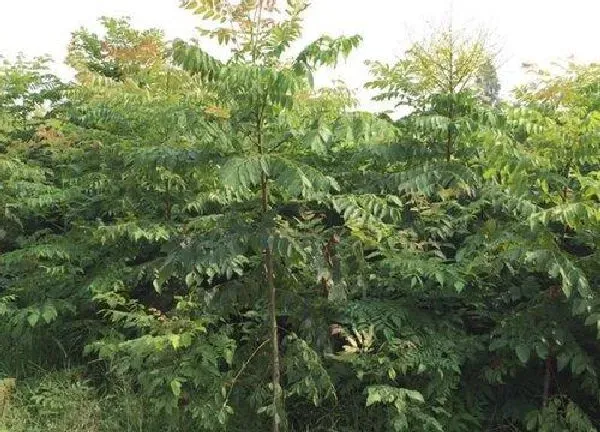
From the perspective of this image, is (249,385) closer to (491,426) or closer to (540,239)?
(491,426)

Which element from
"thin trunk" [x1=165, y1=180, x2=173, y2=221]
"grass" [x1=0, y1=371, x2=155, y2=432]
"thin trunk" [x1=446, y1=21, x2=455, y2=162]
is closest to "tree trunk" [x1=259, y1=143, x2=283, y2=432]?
"grass" [x1=0, y1=371, x2=155, y2=432]

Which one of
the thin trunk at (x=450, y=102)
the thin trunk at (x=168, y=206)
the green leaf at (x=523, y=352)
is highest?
the thin trunk at (x=450, y=102)

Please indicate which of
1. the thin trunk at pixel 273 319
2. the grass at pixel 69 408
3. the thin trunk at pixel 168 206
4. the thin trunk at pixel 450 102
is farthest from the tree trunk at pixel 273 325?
the thin trunk at pixel 168 206

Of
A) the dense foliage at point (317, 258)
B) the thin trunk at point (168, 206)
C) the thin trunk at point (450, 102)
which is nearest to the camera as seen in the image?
the dense foliage at point (317, 258)

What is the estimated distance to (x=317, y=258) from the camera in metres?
4.05

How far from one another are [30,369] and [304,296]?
3053 millimetres

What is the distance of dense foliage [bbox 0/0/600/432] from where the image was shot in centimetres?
413

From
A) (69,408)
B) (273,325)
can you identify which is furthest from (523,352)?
(69,408)

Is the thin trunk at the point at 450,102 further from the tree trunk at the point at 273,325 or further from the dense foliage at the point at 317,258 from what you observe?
the tree trunk at the point at 273,325

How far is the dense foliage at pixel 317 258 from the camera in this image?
413 cm

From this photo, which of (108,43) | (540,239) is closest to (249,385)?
(540,239)

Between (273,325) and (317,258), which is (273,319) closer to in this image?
(273,325)

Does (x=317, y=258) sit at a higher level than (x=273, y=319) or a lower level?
higher

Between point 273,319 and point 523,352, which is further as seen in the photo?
point 273,319
